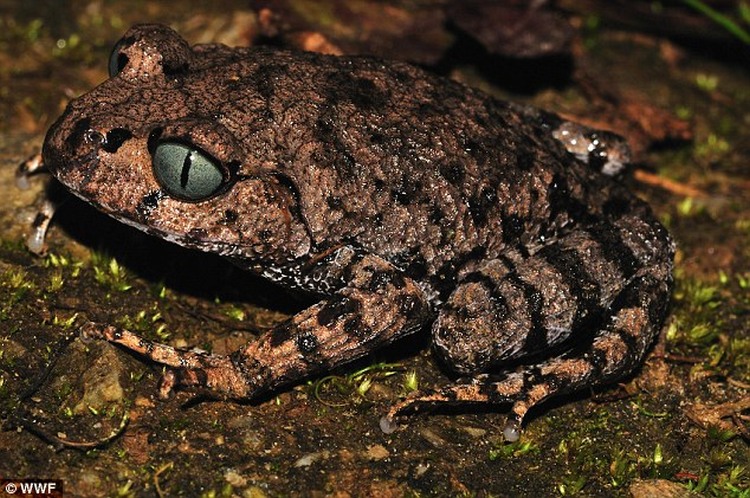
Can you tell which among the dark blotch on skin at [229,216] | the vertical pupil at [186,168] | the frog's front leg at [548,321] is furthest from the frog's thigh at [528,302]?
the vertical pupil at [186,168]

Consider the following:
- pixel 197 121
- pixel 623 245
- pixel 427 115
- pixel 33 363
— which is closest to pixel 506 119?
pixel 427 115

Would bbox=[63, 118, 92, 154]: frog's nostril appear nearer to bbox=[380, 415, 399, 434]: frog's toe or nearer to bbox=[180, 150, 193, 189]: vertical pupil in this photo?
bbox=[180, 150, 193, 189]: vertical pupil

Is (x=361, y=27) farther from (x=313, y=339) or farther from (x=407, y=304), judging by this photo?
(x=313, y=339)

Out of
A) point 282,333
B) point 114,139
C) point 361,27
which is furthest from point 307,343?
point 361,27

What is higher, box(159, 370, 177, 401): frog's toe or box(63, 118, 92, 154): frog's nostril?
box(63, 118, 92, 154): frog's nostril

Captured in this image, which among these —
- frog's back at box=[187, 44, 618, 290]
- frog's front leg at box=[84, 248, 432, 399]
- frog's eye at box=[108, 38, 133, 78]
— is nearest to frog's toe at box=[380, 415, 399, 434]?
frog's front leg at box=[84, 248, 432, 399]

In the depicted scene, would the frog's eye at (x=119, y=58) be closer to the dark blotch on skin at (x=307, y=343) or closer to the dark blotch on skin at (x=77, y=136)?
the dark blotch on skin at (x=77, y=136)
